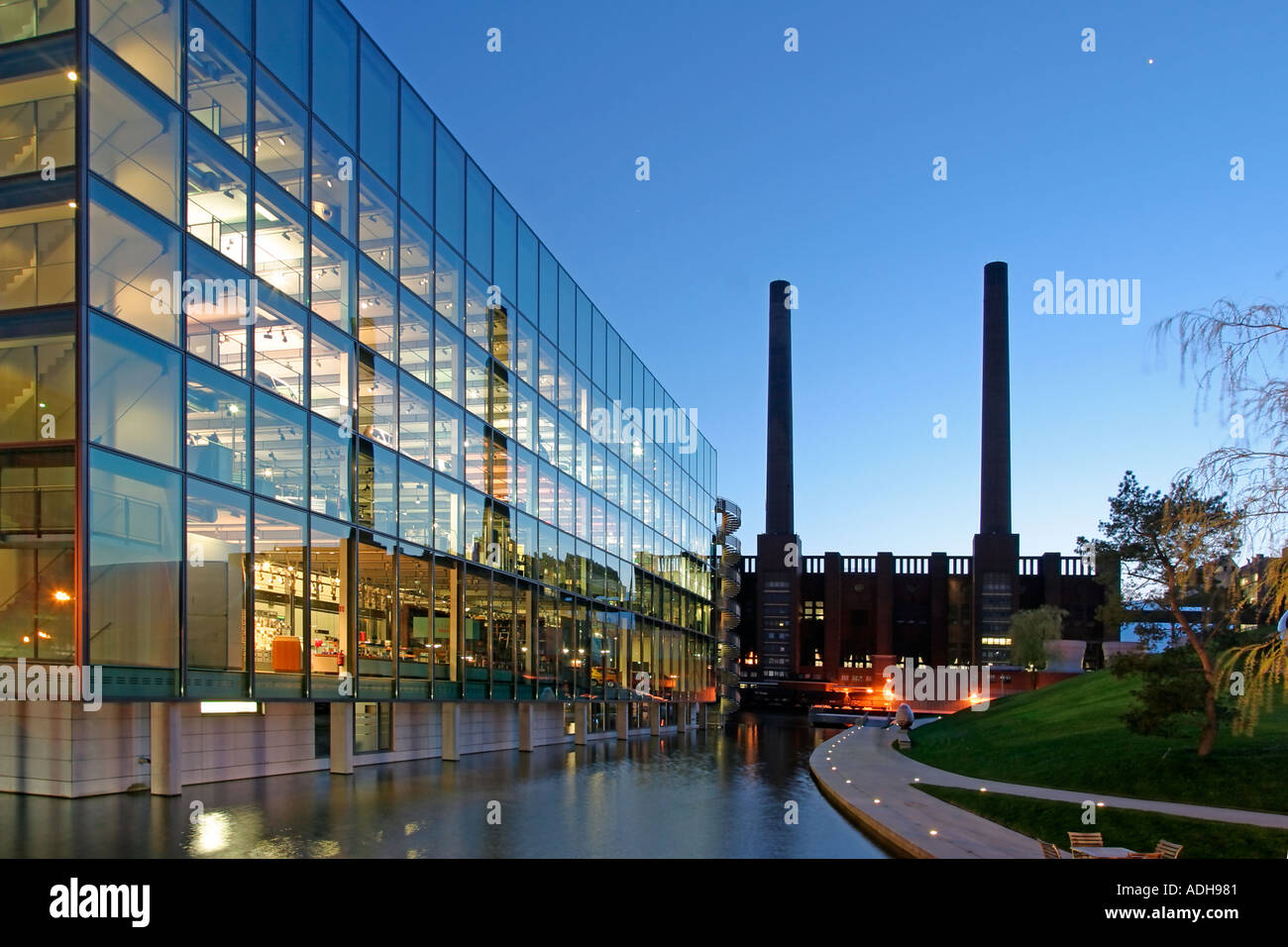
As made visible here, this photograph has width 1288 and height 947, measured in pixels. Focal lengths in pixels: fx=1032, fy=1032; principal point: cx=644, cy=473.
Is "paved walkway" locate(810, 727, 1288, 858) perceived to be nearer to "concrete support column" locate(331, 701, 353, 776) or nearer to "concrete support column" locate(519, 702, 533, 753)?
"concrete support column" locate(519, 702, 533, 753)

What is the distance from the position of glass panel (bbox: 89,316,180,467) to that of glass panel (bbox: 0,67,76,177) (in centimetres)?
311

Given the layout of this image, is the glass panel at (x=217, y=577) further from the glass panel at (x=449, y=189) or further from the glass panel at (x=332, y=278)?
the glass panel at (x=449, y=189)

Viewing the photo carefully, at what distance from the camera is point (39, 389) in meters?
17.8

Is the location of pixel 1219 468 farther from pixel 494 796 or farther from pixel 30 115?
pixel 30 115

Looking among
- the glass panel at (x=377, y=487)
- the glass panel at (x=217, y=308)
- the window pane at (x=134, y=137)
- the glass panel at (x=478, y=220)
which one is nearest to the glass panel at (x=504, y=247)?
the glass panel at (x=478, y=220)

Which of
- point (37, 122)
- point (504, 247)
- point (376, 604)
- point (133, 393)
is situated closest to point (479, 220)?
point (504, 247)

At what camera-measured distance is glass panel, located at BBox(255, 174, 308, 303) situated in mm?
22578

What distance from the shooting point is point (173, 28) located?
1992 cm

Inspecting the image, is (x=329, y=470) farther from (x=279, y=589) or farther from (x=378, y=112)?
(x=378, y=112)

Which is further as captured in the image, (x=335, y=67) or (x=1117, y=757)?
(x=1117, y=757)
